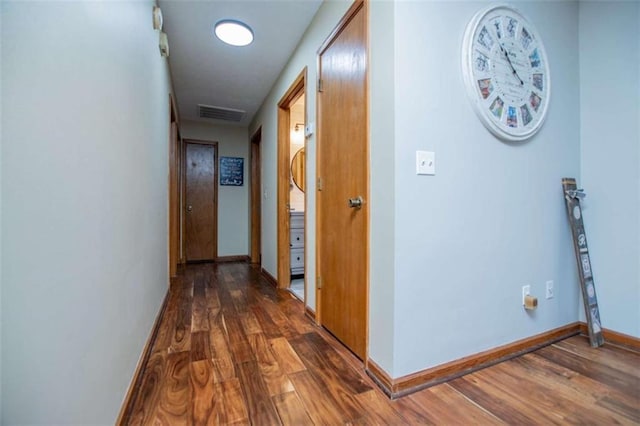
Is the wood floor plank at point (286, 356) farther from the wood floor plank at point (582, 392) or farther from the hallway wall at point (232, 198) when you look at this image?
the hallway wall at point (232, 198)

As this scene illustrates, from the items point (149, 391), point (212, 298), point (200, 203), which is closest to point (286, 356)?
point (149, 391)

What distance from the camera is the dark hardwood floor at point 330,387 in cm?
118

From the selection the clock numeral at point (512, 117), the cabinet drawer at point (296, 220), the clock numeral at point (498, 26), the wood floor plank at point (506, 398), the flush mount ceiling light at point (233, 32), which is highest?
the flush mount ceiling light at point (233, 32)

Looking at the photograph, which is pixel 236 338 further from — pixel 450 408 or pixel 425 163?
pixel 425 163

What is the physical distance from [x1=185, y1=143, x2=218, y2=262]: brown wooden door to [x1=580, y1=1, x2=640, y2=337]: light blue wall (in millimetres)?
4632

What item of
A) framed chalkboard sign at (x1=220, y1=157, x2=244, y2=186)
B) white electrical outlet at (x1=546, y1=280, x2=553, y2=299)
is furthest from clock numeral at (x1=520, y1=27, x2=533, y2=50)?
framed chalkboard sign at (x1=220, y1=157, x2=244, y2=186)

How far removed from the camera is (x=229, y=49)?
2.68m

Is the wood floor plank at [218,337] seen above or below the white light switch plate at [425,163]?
below

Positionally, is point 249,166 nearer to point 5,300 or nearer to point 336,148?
point 336,148

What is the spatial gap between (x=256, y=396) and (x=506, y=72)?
215 cm

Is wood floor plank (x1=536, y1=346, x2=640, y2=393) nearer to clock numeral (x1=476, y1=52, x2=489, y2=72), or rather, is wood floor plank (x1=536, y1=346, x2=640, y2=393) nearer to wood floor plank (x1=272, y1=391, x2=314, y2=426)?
wood floor plank (x1=272, y1=391, x2=314, y2=426)

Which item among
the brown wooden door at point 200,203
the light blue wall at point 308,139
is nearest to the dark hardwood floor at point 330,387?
the light blue wall at point 308,139

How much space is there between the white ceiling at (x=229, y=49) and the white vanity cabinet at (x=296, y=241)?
163 cm

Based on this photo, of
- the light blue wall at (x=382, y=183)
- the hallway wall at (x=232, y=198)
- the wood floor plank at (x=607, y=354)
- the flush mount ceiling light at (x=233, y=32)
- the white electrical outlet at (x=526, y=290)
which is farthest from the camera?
the hallway wall at (x=232, y=198)
